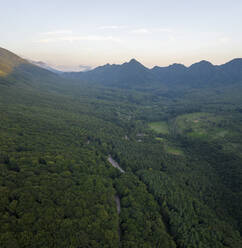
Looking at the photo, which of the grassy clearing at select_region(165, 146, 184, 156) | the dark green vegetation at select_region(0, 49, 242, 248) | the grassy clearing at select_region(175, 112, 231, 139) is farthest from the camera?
the grassy clearing at select_region(175, 112, 231, 139)

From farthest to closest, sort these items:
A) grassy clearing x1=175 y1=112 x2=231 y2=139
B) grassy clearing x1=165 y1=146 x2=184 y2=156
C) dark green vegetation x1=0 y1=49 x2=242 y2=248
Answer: grassy clearing x1=175 y1=112 x2=231 y2=139, grassy clearing x1=165 y1=146 x2=184 y2=156, dark green vegetation x1=0 y1=49 x2=242 y2=248

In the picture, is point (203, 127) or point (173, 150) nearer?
point (173, 150)

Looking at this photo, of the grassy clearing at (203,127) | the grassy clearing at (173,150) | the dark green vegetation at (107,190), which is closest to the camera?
the dark green vegetation at (107,190)

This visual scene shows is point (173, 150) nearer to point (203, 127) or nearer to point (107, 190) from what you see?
point (203, 127)

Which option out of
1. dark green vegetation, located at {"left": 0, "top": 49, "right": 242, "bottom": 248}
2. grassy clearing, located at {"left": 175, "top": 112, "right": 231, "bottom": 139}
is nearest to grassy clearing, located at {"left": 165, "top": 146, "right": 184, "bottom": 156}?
dark green vegetation, located at {"left": 0, "top": 49, "right": 242, "bottom": 248}

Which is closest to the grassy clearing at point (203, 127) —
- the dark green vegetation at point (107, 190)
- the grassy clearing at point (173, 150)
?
the dark green vegetation at point (107, 190)

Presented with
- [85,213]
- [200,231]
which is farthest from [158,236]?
[85,213]

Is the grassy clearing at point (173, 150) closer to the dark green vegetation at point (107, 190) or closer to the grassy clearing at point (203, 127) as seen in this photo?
the dark green vegetation at point (107, 190)

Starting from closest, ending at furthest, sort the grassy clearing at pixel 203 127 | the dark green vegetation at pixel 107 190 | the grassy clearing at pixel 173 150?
the dark green vegetation at pixel 107 190 < the grassy clearing at pixel 173 150 < the grassy clearing at pixel 203 127

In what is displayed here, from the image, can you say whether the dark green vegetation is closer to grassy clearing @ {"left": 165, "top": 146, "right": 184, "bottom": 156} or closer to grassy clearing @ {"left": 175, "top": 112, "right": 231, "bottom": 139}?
grassy clearing @ {"left": 165, "top": 146, "right": 184, "bottom": 156}

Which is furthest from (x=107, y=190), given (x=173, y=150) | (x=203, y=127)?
(x=203, y=127)

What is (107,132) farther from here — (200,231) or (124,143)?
(200,231)
